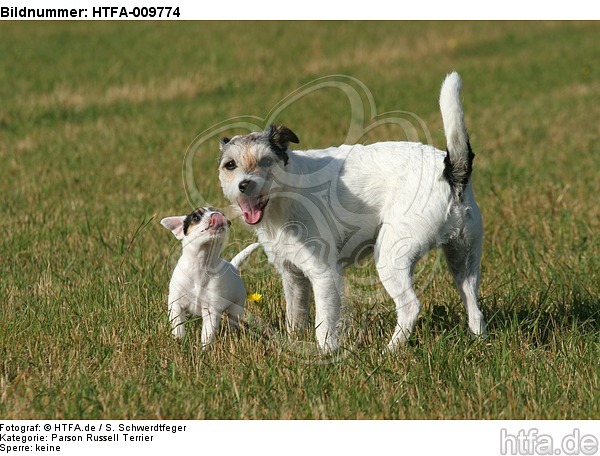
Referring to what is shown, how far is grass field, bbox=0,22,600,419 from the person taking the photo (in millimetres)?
5043

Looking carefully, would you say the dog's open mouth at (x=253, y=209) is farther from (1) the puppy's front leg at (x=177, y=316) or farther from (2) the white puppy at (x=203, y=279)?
(1) the puppy's front leg at (x=177, y=316)

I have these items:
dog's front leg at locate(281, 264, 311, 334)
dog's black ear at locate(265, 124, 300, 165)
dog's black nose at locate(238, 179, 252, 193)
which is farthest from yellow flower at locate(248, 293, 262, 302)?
dog's black nose at locate(238, 179, 252, 193)

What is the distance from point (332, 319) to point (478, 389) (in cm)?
117

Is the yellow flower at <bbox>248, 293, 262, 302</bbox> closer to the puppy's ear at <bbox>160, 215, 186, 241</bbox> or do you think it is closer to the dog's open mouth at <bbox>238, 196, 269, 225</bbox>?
the puppy's ear at <bbox>160, 215, 186, 241</bbox>

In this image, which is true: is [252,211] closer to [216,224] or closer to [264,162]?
[264,162]

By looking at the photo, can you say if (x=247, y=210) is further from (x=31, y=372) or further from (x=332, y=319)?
(x=31, y=372)

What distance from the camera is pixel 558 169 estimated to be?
11688 millimetres

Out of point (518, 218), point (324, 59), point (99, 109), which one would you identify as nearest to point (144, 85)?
point (99, 109)

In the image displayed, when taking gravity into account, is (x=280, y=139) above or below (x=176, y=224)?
above

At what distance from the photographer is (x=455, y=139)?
552 centimetres

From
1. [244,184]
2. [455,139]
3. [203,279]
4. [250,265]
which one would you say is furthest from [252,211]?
[250,265]

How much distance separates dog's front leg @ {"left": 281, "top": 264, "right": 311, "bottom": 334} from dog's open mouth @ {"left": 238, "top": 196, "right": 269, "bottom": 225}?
743mm

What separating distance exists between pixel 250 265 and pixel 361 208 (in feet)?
5.90
